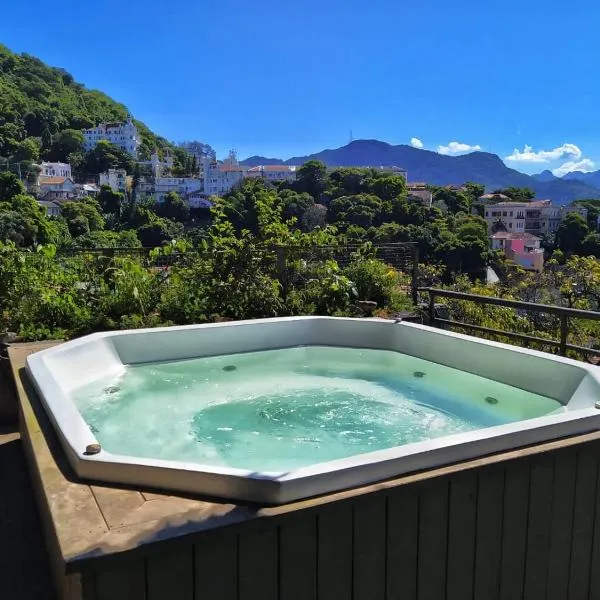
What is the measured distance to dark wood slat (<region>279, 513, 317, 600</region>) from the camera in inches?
60.9

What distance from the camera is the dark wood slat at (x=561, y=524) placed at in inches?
78.1

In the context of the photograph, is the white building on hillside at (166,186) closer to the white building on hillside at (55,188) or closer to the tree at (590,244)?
the white building on hillside at (55,188)

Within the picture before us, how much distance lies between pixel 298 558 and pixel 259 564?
0.12 m

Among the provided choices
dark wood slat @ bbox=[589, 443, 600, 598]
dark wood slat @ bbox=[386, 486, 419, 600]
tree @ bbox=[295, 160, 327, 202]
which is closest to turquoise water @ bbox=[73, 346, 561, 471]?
dark wood slat @ bbox=[386, 486, 419, 600]

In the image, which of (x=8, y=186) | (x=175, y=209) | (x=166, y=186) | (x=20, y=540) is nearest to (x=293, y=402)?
(x=20, y=540)

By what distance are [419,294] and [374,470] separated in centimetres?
443

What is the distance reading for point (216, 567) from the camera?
4.82 feet

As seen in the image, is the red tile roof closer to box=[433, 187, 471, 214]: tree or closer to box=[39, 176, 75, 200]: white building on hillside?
box=[39, 176, 75, 200]: white building on hillside

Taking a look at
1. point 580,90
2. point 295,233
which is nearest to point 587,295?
point 580,90

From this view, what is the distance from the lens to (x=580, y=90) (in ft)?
21.2

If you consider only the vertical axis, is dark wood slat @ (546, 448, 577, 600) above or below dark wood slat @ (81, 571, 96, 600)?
below

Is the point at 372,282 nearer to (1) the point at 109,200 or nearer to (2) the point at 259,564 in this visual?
(2) the point at 259,564

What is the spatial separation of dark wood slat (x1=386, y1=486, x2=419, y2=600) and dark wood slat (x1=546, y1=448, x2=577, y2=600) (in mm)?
606

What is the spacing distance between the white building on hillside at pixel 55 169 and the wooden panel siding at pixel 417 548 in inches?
2661
